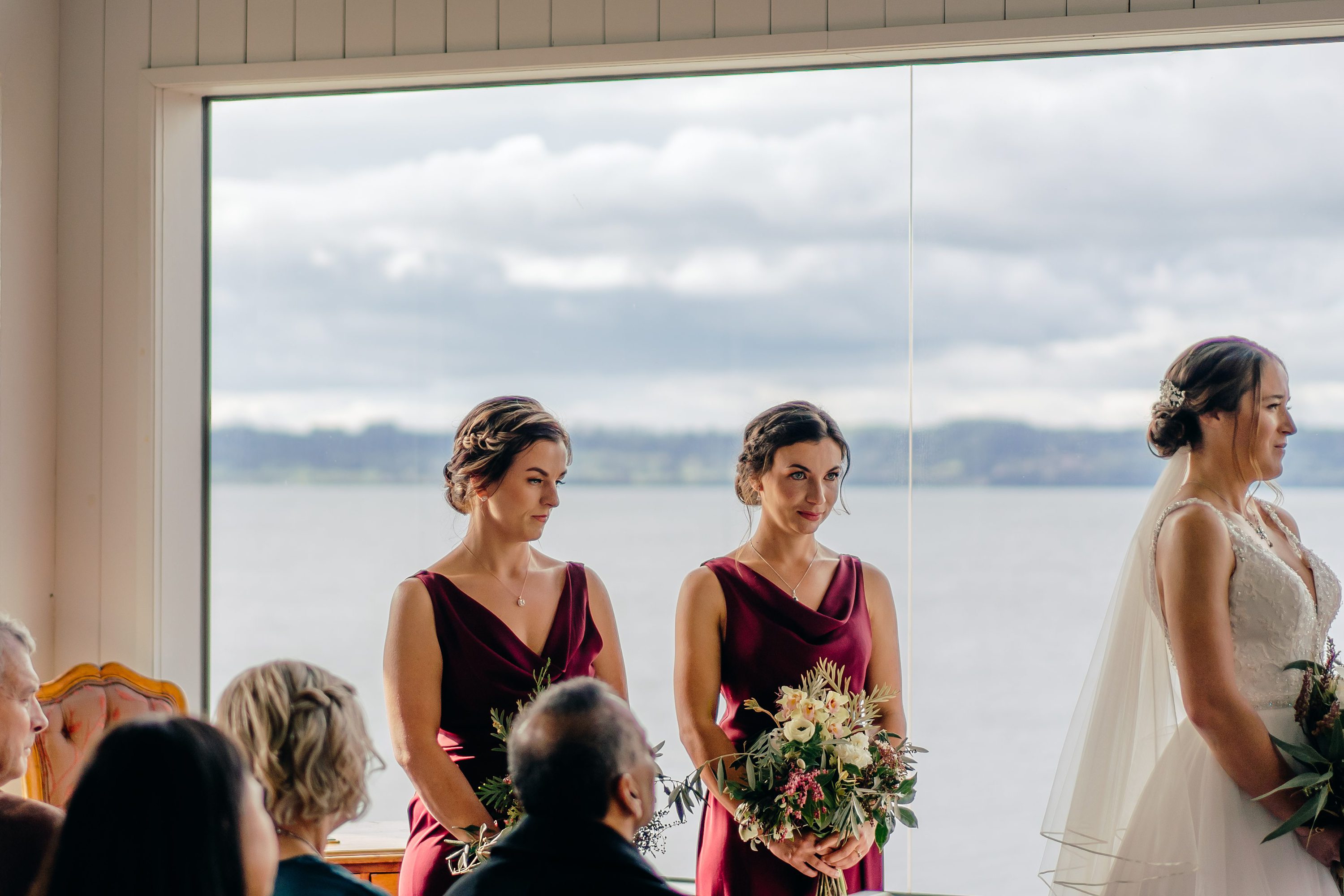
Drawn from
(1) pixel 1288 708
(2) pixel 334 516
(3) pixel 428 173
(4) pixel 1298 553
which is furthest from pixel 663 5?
(1) pixel 1288 708

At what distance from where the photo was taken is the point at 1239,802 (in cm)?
246

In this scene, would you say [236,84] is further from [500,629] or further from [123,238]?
[500,629]

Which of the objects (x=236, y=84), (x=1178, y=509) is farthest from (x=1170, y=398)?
(x=236, y=84)

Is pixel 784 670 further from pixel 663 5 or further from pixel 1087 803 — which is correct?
pixel 663 5

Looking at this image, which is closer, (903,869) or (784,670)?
(784,670)

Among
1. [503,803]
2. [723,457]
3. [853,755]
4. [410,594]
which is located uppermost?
[723,457]

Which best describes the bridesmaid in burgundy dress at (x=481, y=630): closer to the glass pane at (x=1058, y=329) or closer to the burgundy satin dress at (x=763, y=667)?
the burgundy satin dress at (x=763, y=667)

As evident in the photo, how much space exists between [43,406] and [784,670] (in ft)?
8.38

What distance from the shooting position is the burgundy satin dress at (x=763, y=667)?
2.69 meters

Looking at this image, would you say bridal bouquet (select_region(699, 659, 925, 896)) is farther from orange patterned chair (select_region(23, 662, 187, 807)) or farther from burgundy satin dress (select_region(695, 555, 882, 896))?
orange patterned chair (select_region(23, 662, 187, 807))

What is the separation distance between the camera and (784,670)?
8.87 ft

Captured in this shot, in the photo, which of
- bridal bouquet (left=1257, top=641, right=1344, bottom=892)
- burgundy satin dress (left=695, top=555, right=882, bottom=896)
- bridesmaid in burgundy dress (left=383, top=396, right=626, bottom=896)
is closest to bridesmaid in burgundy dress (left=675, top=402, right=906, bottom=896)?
burgundy satin dress (left=695, top=555, right=882, bottom=896)

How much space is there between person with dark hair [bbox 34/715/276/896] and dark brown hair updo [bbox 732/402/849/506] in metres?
1.76

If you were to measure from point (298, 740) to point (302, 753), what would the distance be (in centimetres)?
2
